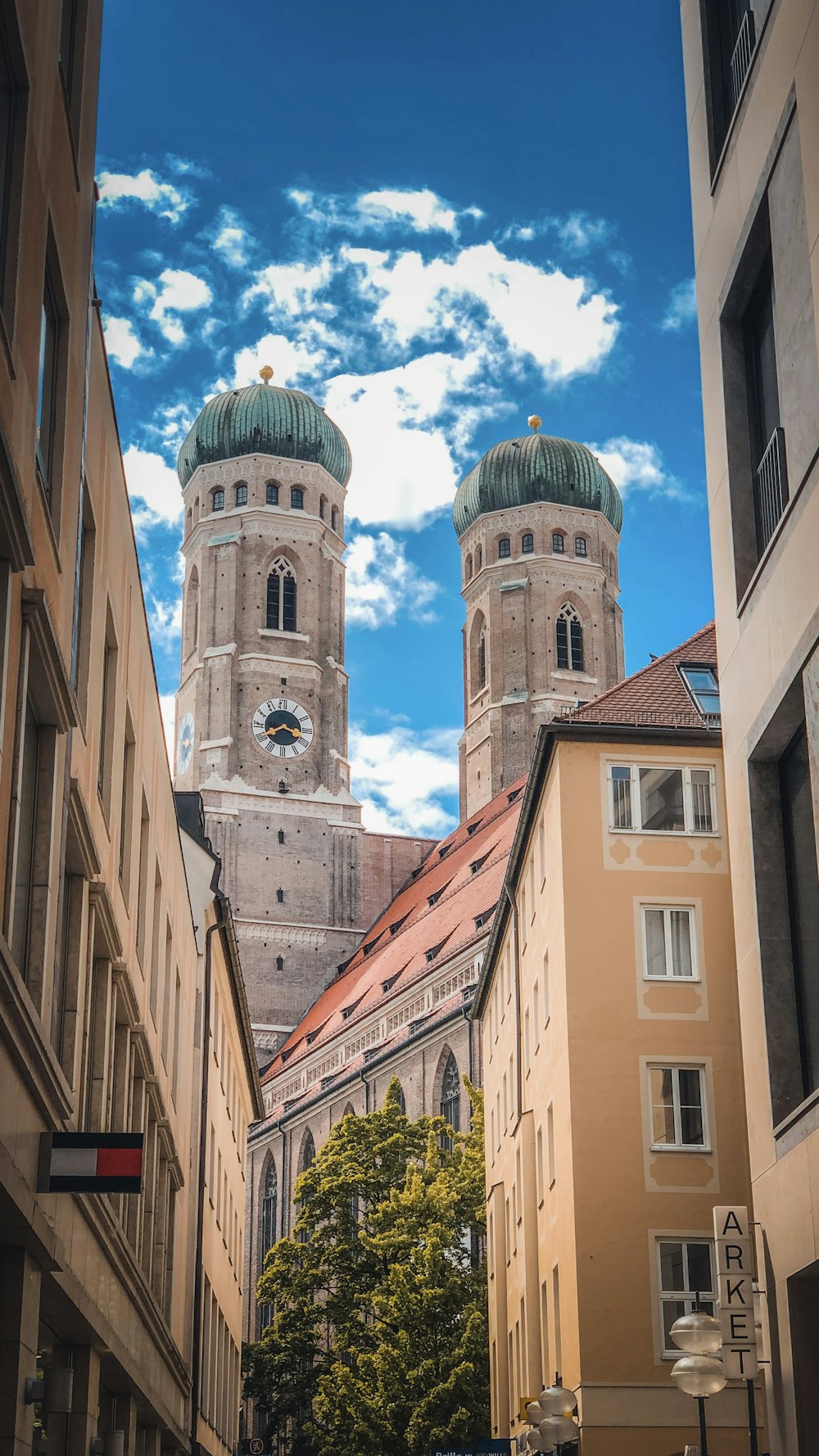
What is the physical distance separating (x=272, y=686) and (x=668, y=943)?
209 feet

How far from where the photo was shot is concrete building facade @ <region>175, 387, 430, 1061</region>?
279 ft

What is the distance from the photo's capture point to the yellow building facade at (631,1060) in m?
23.3

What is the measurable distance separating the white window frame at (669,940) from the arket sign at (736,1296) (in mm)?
10896

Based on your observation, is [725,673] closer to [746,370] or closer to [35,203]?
[746,370]

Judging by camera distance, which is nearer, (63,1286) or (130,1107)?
(63,1286)

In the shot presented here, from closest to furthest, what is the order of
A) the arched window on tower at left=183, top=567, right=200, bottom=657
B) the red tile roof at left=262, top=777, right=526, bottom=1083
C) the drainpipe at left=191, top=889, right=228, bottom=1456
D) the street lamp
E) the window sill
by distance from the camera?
the street lamp, the window sill, the drainpipe at left=191, top=889, right=228, bottom=1456, the red tile roof at left=262, top=777, right=526, bottom=1083, the arched window on tower at left=183, top=567, right=200, bottom=657

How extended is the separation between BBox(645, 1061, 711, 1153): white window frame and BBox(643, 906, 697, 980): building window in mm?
1103

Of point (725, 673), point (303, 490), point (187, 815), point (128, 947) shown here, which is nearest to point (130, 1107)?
point (128, 947)

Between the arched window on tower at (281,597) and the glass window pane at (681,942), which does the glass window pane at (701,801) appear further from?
the arched window on tower at (281,597)

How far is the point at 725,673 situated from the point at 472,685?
84.7 metres

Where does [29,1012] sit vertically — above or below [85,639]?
below

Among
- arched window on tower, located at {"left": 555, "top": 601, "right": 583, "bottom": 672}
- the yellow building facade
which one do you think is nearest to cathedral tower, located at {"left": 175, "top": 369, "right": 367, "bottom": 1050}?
arched window on tower, located at {"left": 555, "top": 601, "right": 583, "bottom": 672}

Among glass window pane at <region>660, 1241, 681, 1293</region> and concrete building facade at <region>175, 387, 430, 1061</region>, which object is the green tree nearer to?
glass window pane at <region>660, 1241, 681, 1293</region>

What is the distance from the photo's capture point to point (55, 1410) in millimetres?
13375
